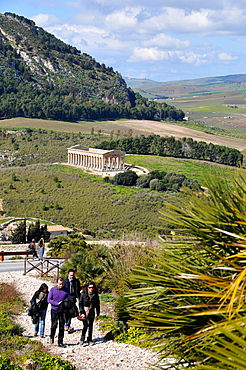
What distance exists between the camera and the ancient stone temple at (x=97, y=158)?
261 feet

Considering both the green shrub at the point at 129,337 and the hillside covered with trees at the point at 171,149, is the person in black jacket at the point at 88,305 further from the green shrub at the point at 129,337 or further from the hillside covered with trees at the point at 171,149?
the hillside covered with trees at the point at 171,149

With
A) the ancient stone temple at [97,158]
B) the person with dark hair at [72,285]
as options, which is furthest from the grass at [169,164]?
the person with dark hair at [72,285]

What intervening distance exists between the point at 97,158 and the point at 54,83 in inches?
3115

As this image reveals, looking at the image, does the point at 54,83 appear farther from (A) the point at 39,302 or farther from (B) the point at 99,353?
(B) the point at 99,353

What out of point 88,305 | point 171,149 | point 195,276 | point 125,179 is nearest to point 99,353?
point 88,305

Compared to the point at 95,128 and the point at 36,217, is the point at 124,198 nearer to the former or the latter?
the point at 36,217

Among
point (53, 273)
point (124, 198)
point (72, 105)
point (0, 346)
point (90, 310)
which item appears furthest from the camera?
point (72, 105)

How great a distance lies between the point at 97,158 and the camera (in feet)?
267

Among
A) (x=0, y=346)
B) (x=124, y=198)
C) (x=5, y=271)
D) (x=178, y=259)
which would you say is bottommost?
(x=124, y=198)

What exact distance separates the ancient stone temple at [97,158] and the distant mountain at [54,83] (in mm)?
37878

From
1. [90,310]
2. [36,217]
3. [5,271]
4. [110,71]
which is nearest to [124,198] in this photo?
[36,217]

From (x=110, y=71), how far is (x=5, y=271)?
166075mm

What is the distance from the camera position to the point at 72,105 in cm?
13112

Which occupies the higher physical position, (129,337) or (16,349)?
(16,349)
